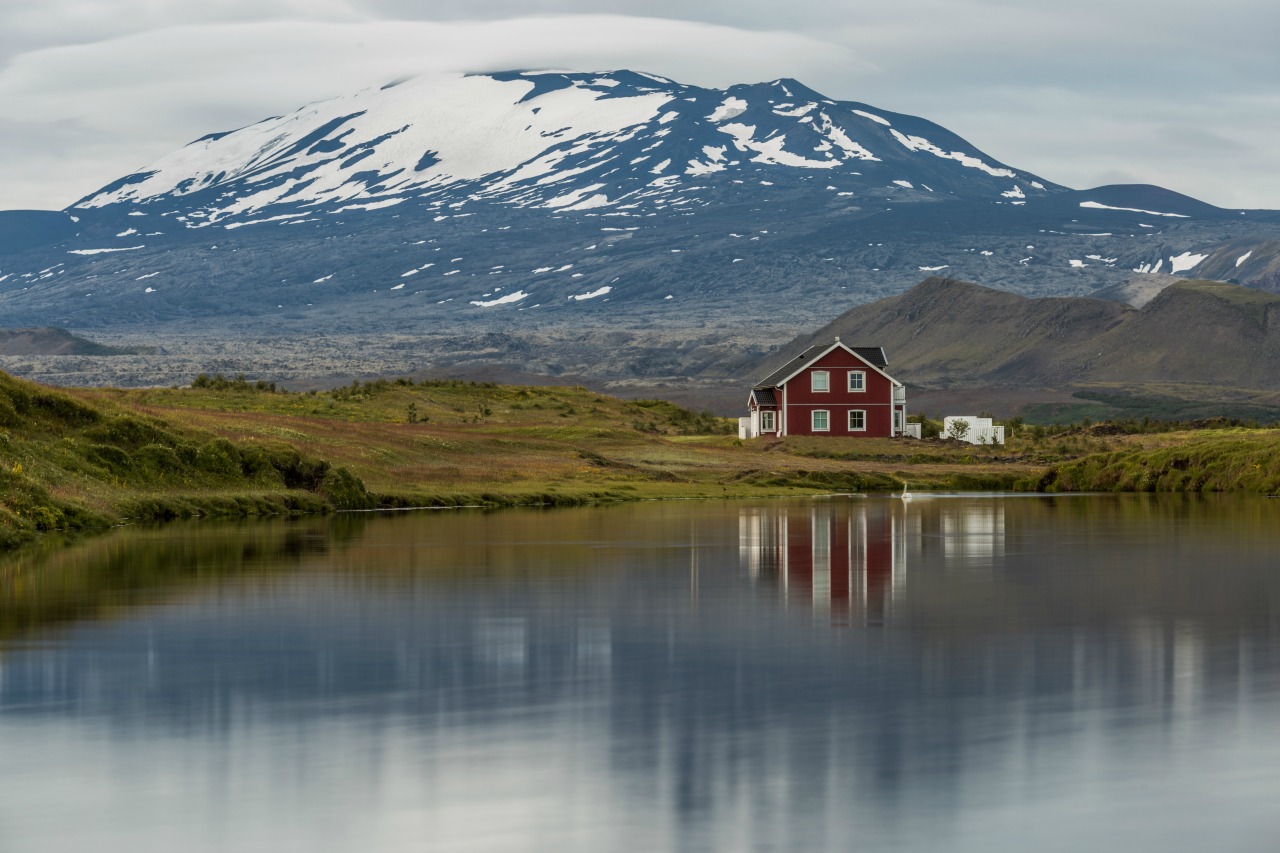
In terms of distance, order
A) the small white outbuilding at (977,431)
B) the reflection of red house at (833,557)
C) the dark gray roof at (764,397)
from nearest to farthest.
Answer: the reflection of red house at (833,557) → the small white outbuilding at (977,431) → the dark gray roof at (764,397)

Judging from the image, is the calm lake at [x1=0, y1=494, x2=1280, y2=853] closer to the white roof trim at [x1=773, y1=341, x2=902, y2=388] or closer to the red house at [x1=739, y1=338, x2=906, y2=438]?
the white roof trim at [x1=773, y1=341, x2=902, y2=388]

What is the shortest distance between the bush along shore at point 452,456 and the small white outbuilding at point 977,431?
1.18m

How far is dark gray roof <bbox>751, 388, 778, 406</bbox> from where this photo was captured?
11050cm

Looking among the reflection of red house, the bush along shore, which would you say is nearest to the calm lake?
the reflection of red house

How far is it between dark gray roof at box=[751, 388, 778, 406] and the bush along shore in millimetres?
5293

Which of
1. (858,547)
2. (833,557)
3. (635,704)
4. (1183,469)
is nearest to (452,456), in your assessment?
(1183,469)

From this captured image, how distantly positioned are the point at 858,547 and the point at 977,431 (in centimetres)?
6997

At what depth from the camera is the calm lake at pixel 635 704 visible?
44.2ft

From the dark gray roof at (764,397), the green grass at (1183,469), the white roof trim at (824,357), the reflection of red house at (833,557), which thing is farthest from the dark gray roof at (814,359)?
the reflection of red house at (833,557)

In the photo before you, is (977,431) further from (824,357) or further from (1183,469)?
(1183,469)

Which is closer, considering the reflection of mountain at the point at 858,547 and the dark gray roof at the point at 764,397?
the reflection of mountain at the point at 858,547

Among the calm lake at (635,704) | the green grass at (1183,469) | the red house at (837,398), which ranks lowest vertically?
the green grass at (1183,469)

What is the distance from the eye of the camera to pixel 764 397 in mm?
111812

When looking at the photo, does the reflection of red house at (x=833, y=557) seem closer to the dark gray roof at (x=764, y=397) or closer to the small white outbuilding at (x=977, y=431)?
the small white outbuilding at (x=977, y=431)
